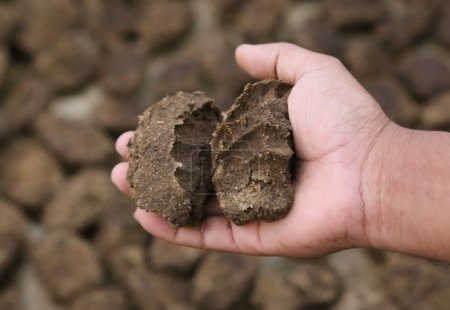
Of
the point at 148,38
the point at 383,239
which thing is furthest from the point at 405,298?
the point at 148,38

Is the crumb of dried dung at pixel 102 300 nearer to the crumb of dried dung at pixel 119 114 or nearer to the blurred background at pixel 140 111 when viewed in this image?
the blurred background at pixel 140 111

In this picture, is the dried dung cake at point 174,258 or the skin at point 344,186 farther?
the dried dung cake at point 174,258

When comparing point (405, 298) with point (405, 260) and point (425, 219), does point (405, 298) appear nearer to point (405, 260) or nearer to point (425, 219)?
point (405, 260)

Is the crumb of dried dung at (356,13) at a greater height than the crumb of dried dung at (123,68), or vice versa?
the crumb of dried dung at (356,13)

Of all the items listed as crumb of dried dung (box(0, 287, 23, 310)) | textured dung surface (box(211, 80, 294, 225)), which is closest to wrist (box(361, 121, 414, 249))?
textured dung surface (box(211, 80, 294, 225))

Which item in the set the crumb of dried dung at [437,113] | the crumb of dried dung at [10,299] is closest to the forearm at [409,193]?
the crumb of dried dung at [437,113]

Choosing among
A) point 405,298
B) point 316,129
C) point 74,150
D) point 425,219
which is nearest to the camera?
point 425,219
